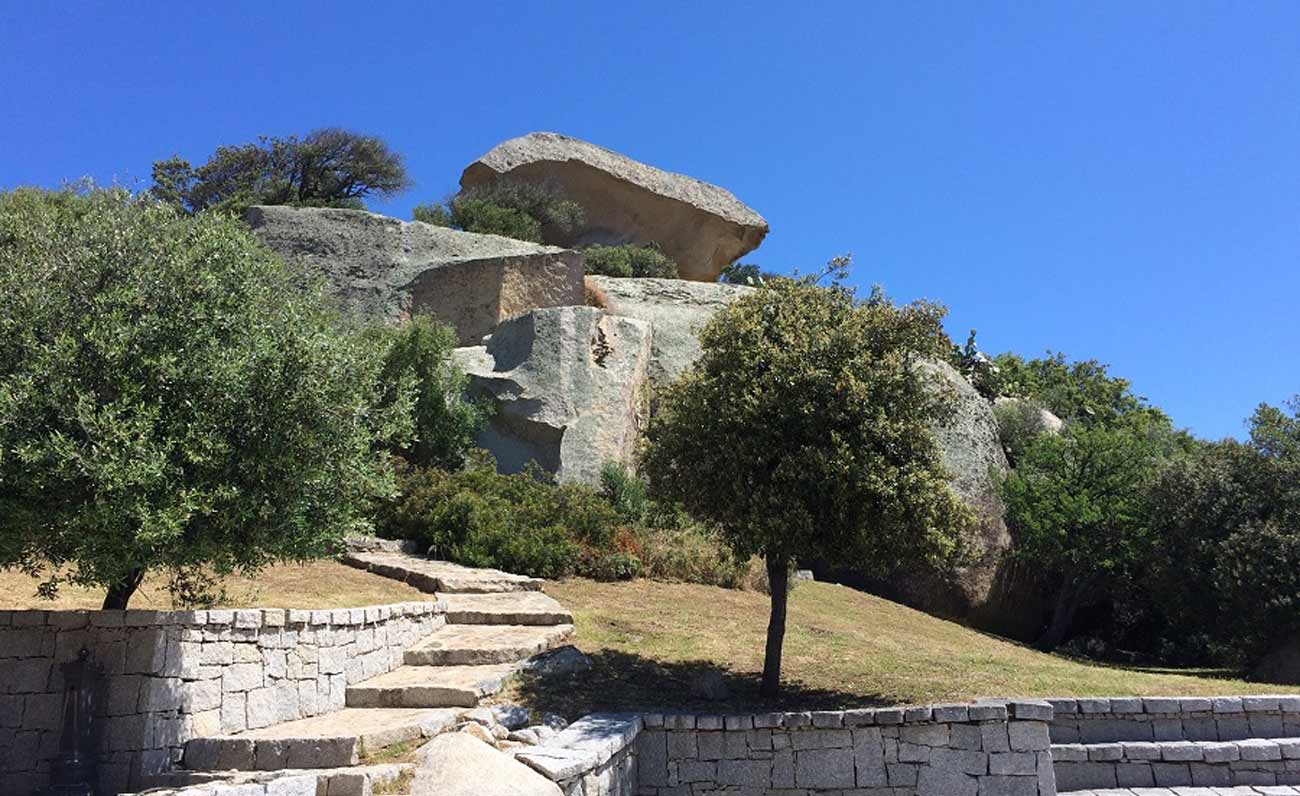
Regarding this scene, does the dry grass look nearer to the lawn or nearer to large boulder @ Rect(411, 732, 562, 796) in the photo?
the lawn

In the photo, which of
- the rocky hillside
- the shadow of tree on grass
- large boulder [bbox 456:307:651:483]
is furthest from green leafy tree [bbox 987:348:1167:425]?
the shadow of tree on grass

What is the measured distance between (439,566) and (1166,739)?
34.8ft

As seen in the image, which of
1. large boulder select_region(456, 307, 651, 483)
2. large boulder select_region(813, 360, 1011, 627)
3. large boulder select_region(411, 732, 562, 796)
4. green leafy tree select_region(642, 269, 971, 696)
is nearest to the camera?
large boulder select_region(411, 732, 562, 796)

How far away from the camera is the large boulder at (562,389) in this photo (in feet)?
66.2

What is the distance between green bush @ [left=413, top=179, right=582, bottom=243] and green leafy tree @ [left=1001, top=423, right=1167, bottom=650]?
18627mm

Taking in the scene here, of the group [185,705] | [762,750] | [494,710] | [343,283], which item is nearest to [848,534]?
[762,750]

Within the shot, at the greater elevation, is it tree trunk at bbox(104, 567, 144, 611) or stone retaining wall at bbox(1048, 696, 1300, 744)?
tree trunk at bbox(104, 567, 144, 611)

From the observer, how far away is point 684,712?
945cm

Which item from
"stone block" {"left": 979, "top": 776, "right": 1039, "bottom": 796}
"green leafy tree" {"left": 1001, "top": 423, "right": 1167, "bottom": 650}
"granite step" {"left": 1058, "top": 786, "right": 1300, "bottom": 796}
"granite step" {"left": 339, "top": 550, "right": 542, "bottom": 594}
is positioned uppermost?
"green leafy tree" {"left": 1001, "top": 423, "right": 1167, "bottom": 650}

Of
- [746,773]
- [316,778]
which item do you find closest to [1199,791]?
[746,773]

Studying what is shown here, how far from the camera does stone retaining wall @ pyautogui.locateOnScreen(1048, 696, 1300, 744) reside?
35.1 ft

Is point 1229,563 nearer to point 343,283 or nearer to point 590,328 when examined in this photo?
point 590,328

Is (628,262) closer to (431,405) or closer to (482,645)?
(431,405)

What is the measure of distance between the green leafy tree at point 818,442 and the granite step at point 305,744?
153 inches
